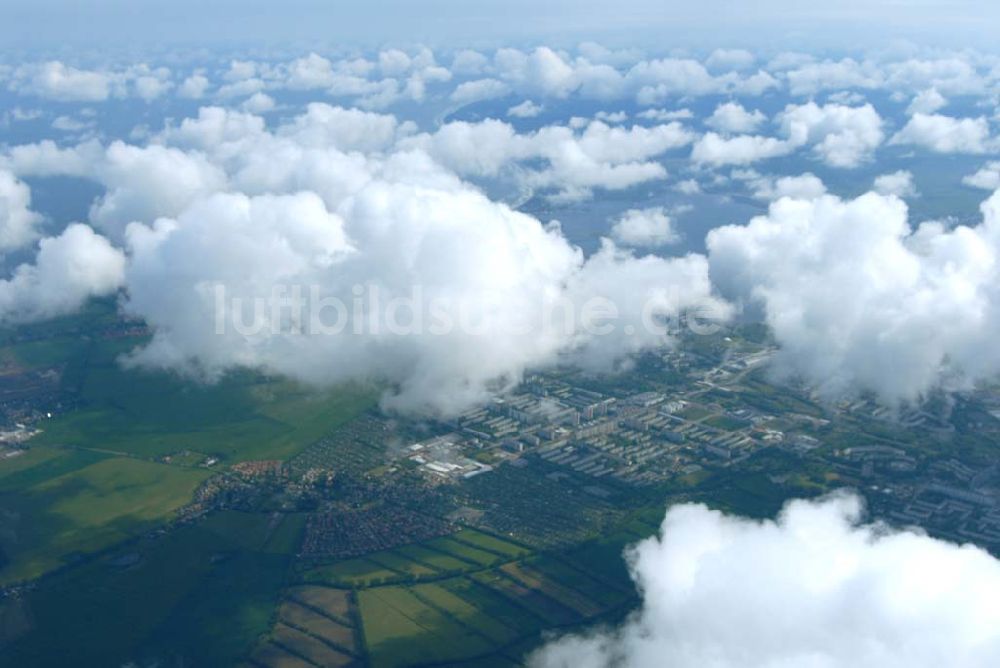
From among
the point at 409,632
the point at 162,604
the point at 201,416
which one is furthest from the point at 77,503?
the point at 409,632

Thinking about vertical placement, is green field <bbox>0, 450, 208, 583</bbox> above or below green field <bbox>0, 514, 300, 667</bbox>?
above

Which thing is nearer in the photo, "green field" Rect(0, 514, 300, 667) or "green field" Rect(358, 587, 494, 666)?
"green field" Rect(358, 587, 494, 666)

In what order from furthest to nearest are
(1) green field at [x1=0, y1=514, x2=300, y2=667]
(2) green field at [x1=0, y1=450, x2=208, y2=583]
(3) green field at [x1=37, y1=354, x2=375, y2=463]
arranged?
(3) green field at [x1=37, y1=354, x2=375, y2=463]
(2) green field at [x1=0, y1=450, x2=208, y2=583]
(1) green field at [x1=0, y1=514, x2=300, y2=667]

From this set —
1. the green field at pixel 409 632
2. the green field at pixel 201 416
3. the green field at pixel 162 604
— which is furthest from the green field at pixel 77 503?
the green field at pixel 409 632

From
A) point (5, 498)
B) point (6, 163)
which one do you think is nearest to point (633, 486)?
point (5, 498)

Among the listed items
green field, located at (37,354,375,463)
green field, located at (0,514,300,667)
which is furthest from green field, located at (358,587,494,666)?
green field, located at (37,354,375,463)

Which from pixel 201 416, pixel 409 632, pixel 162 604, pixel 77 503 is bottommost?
pixel 162 604

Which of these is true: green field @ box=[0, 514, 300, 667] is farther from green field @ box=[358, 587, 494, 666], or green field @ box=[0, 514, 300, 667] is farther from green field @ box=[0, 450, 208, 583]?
green field @ box=[358, 587, 494, 666]

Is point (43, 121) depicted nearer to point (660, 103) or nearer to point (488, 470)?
point (660, 103)

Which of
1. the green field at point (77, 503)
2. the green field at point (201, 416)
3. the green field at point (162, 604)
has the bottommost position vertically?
the green field at point (162, 604)

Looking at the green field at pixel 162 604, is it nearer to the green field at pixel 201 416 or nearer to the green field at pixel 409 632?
the green field at pixel 409 632

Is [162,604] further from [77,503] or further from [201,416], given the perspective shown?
[201,416]
